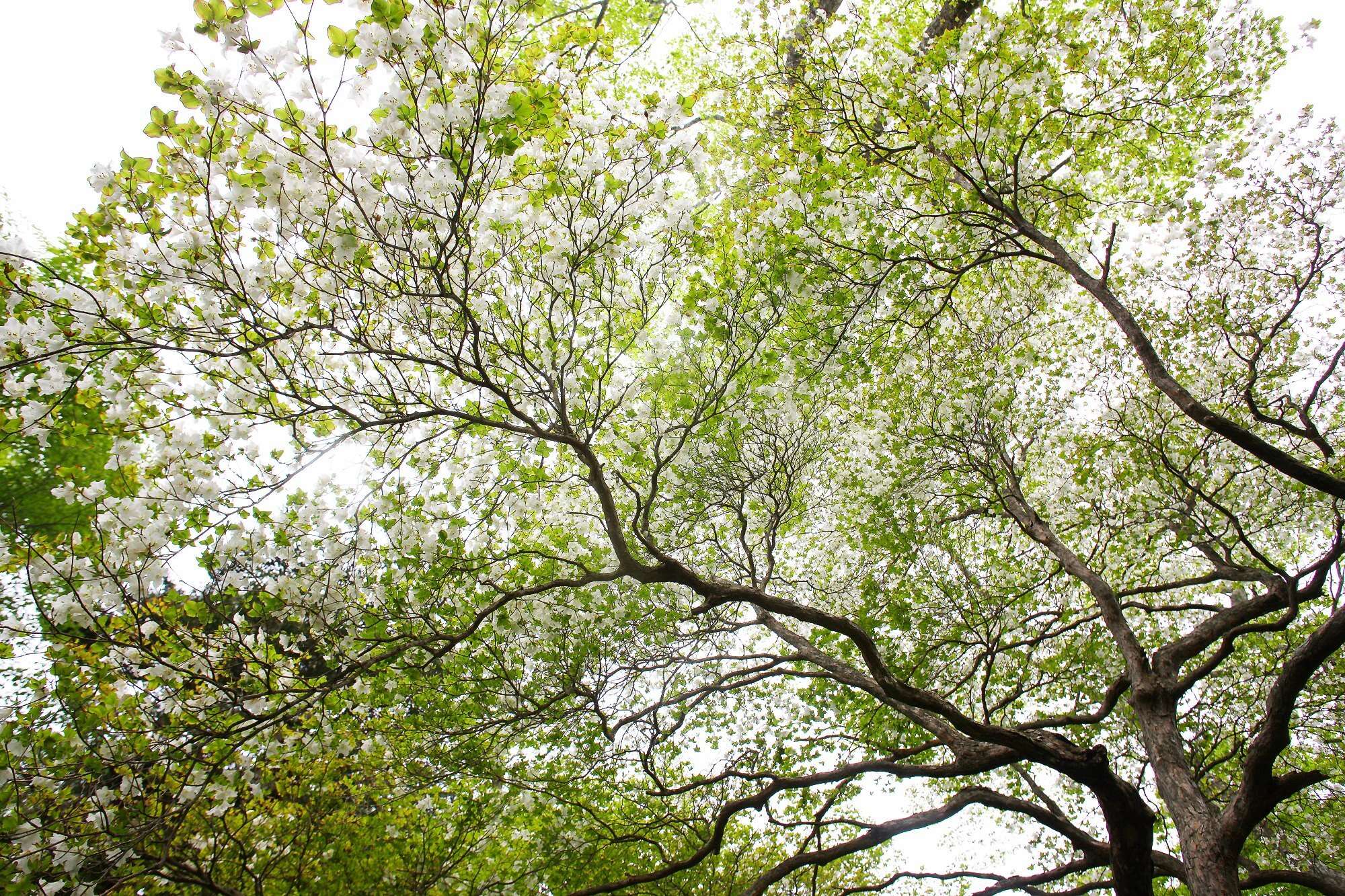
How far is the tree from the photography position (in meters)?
4.03

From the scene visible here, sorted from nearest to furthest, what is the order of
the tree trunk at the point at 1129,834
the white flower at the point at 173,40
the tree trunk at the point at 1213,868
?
the white flower at the point at 173,40 → the tree trunk at the point at 1213,868 → the tree trunk at the point at 1129,834

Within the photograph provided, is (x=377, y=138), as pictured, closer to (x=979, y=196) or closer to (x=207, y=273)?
(x=207, y=273)

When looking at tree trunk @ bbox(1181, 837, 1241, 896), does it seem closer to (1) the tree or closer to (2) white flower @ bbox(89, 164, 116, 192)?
(1) the tree

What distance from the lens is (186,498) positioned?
173 inches

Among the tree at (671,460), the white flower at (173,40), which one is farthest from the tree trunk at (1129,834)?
the white flower at (173,40)

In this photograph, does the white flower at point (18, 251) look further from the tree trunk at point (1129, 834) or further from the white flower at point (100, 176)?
the tree trunk at point (1129, 834)

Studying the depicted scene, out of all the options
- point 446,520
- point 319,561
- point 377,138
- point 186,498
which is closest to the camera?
point 377,138

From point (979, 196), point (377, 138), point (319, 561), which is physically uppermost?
point (979, 196)

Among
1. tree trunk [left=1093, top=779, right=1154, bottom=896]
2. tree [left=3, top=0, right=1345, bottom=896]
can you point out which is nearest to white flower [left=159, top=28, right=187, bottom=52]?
tree [left=3, top=0, right=1345, bottom=896]

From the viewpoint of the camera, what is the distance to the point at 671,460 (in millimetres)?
Answer: 7289

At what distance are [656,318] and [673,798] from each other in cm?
864

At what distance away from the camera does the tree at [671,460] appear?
4.03 m

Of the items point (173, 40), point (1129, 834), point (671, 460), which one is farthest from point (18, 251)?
point (1129, 834)

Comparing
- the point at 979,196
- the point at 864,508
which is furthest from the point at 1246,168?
the point at 864,508
